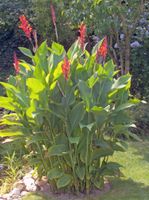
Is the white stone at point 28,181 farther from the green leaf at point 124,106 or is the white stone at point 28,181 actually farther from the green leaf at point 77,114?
the green leaf at point 124,106

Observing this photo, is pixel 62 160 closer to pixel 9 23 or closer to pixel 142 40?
pixel 142 40

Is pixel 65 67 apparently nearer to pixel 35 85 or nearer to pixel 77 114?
pixel 35 85

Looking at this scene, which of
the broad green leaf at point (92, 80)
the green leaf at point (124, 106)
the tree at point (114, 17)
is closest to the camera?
the broad green leaf at point (92, 80)

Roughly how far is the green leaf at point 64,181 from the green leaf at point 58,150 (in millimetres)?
273

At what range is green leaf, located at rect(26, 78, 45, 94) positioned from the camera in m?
4.31

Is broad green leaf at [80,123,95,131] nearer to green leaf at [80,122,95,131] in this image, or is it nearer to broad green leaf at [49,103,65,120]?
green leaf at [80,122,95,131]

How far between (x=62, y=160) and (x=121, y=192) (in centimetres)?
68

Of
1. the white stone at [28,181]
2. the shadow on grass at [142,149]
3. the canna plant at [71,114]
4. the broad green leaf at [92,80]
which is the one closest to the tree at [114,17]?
the shadow on grass at [142,149]

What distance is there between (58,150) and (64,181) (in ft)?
1.03

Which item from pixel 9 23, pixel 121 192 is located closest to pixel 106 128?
pixel 121 192

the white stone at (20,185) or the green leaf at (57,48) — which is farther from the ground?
the green leaf at (57,48)

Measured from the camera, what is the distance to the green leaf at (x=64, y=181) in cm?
461

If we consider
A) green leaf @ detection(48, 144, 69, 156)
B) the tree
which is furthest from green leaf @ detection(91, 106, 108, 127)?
the tree

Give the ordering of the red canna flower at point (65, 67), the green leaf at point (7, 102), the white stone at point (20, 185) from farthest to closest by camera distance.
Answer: the white stone at point (20, 185)
the green leaf at point (7, 102)
the red canna flower at point (65, 67)
